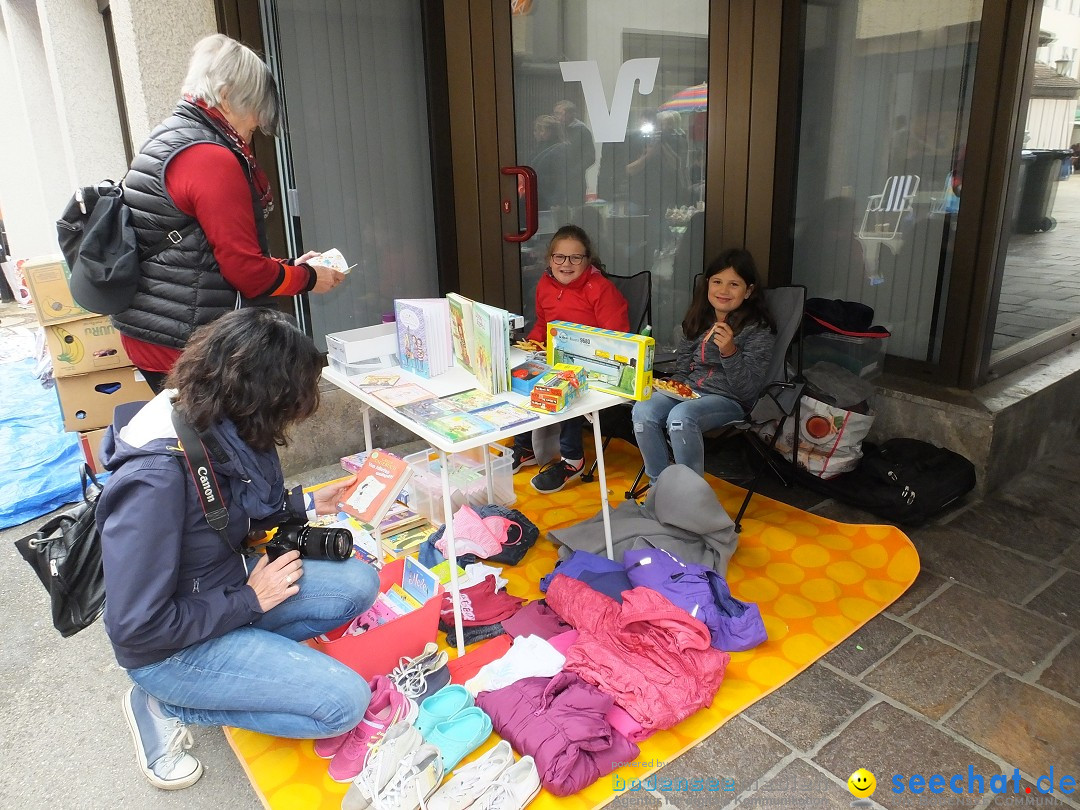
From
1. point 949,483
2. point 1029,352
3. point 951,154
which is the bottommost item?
point 949,483

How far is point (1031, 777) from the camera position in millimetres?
1835

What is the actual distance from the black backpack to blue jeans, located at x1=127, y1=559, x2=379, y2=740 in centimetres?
118

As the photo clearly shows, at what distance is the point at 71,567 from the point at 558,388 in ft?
4.40

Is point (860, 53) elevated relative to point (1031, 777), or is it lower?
elevated

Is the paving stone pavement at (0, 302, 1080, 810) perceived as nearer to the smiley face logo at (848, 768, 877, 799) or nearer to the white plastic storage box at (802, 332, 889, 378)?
the smiley face logo at (848, 768, 877, 799)

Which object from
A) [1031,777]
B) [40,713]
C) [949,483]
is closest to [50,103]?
[40,713]

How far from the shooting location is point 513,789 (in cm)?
176

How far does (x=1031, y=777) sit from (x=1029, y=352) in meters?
2.55

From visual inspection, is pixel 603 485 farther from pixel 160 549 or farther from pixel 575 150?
pixel 575 150

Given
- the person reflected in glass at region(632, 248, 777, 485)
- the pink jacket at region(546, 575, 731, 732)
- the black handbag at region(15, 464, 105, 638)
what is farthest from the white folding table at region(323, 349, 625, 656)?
the black handbag at region(15, 464, 105, 638)

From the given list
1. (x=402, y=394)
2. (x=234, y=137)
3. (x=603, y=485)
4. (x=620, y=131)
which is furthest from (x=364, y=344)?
(x=620, y=131)

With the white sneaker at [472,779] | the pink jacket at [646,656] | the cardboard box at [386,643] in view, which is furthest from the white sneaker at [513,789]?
the cardboard box at [386,643]

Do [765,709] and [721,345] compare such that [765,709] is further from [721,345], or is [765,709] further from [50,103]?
[50,103]

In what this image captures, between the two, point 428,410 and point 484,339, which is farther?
point 484,339
